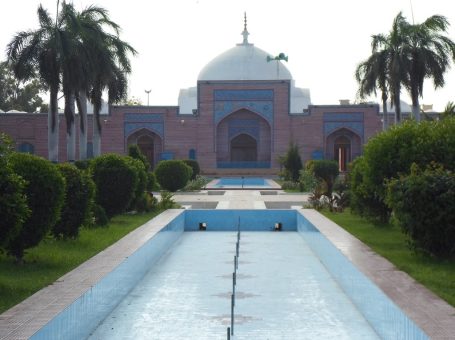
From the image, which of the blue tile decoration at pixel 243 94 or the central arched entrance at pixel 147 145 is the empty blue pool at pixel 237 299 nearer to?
the blue tile decoration at pixel 243 94

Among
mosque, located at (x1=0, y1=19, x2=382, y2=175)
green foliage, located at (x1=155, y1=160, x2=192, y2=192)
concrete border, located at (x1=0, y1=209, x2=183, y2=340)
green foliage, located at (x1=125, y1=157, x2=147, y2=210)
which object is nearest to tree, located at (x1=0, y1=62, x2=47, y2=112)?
mosque, located at (x1=0, y1=19, x2=382, y2=175)

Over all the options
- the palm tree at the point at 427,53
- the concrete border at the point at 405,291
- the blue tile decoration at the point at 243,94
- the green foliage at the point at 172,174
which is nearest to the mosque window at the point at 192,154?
the blue tile decoration at the point at 243,94

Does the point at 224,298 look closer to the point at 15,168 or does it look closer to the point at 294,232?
the point at 15,168

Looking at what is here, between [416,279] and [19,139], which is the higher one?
[19,139]

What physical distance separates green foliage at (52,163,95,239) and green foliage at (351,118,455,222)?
3.38 metres

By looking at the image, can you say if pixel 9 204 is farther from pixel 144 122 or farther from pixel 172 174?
pixel 144 122

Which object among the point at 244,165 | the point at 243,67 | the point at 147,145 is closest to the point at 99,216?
the point at 244,165

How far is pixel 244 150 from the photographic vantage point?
35688mm

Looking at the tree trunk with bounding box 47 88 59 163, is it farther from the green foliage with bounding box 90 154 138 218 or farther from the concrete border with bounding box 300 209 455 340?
the concrete border with bounding box 300 209 455 340

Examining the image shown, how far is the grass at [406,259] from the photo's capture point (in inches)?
212

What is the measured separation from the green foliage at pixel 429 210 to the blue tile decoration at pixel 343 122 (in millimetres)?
27213

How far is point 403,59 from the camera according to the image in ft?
61.5

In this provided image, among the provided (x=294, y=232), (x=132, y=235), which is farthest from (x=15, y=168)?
(x=294, y=232)

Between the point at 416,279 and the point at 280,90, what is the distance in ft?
94.9
